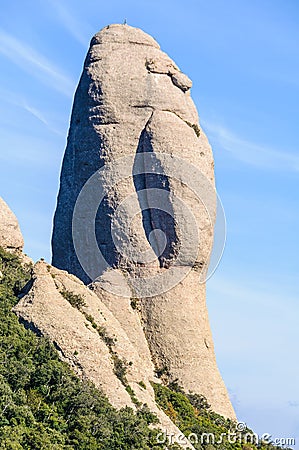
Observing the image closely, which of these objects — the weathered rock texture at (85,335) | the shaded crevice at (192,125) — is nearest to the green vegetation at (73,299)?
the weathered rock texture at (85,335)

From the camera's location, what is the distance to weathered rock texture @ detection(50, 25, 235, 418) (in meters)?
48.8

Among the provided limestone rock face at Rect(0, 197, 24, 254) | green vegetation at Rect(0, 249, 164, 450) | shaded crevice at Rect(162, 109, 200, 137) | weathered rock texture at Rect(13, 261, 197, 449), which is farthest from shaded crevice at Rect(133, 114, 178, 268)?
green vegetation at Rect(0, 249, 164, 450)

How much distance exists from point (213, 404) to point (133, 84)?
1490 cm

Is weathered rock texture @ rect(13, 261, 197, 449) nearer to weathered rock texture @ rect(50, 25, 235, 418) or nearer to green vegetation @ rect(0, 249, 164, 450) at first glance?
green vegetation @ rect(0, 249, 164, 450)

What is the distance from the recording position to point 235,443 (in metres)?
45.9

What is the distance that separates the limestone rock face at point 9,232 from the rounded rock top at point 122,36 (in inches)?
369

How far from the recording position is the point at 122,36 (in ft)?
174

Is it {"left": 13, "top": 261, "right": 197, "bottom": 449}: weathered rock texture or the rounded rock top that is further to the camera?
the rounded rock top

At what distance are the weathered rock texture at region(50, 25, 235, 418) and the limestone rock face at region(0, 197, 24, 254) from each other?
8.81ft

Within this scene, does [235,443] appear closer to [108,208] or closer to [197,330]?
[197,330]

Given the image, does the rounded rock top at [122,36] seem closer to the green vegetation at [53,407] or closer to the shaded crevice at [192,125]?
the shaded crevice at [192,125]

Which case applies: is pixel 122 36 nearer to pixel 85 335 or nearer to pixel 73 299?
pixel 73 299

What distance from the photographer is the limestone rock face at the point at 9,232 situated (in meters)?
49.1

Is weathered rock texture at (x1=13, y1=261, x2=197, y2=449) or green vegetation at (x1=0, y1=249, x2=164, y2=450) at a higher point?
weathered rock texture at (x1=13, y1=261, x2=197, y2=449)
